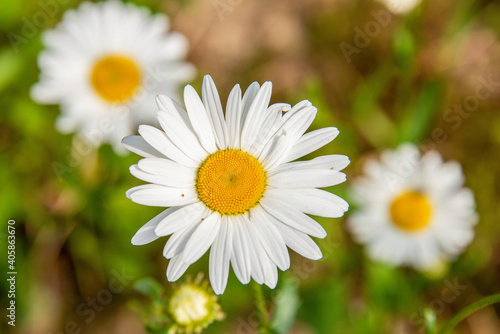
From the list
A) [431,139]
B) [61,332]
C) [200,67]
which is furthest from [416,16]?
[61,332]

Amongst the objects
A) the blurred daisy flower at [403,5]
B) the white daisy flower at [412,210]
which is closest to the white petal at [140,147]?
the white daisy flower at [412,210]

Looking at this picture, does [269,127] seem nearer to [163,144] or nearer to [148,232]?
[163,144]

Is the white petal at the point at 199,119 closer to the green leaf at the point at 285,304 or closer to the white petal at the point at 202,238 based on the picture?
the white petal at the point at 202,238

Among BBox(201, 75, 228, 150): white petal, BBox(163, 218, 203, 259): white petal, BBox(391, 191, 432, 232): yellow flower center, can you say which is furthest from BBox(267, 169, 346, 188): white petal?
BBox(391, 191, 432, 232): yellow flower center

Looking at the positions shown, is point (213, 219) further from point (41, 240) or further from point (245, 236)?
point (41, 240)

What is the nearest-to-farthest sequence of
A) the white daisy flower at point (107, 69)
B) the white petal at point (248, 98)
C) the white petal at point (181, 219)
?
the white petal at point (181, 219) → the white petal at point (248, 98) → the white daisy flower at point (107, 69)
